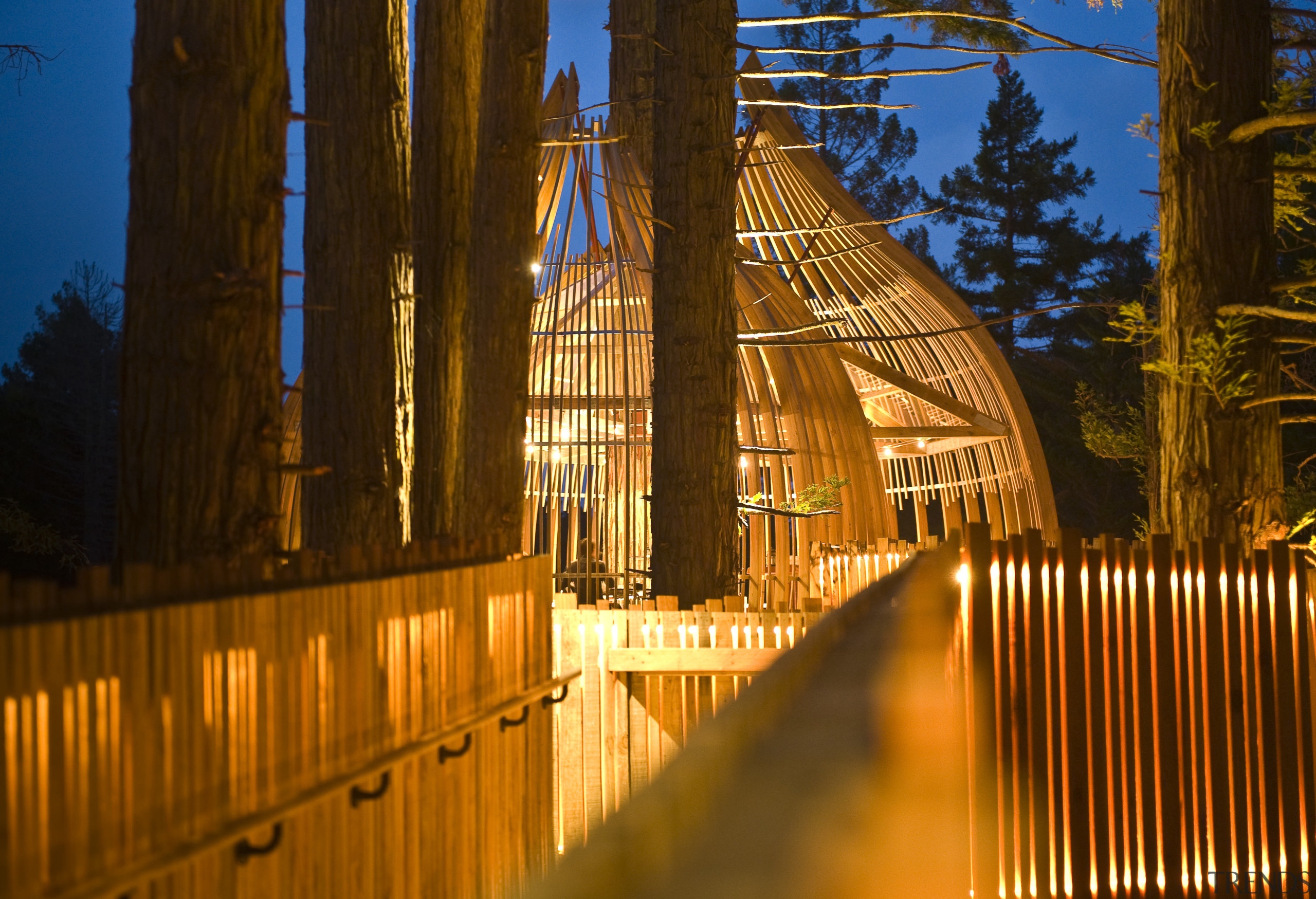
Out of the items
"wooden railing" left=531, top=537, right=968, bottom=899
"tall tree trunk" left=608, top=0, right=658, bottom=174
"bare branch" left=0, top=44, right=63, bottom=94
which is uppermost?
"tall tree trunk" left=608, top=0, right=658, bottom=174

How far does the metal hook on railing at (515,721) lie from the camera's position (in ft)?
11.6

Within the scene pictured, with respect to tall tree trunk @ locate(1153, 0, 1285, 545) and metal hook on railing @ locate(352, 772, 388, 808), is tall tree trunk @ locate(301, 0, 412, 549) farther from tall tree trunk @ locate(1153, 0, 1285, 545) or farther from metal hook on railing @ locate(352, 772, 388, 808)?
tall tree trunk @ locate(1153, 0, 1285, 545)

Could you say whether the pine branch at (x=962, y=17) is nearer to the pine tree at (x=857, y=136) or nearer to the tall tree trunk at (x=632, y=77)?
the tall tree trunk at (x=632, y=77)

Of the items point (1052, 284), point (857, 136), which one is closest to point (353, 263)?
point (1052, 284)

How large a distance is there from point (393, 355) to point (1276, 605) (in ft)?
12.8

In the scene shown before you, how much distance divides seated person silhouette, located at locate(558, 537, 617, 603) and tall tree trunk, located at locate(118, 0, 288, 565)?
4.22 meters

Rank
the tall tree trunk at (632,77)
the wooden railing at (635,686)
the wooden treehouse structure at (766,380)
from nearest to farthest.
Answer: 1. the wooden railing at (635,686)
2. the wooden treehouse structure at (766,380)
3. the tall tree trunk at (632,77)

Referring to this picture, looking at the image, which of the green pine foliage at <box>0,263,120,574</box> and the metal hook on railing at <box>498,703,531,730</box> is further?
the green pine foliage at <box>0,263,120,574</box>

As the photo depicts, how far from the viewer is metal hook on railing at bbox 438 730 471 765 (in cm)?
305

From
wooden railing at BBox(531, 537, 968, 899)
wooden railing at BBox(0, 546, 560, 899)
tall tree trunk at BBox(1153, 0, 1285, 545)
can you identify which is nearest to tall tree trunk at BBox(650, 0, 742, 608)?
tall tree trunk at BBox(1153, 0, 1285, 545)

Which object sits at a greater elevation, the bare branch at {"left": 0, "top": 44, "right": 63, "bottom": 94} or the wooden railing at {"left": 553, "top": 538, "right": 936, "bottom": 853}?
the bare branch at {"left": 0, "top": 44, "right": 63, "bottom": 94}

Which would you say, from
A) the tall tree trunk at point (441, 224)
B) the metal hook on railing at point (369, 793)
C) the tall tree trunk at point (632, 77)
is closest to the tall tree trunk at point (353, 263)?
the tall tree trunk at point (441, 224)

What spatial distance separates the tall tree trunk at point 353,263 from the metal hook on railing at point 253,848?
3.01 m

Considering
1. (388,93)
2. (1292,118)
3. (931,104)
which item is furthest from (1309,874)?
(931,104)
